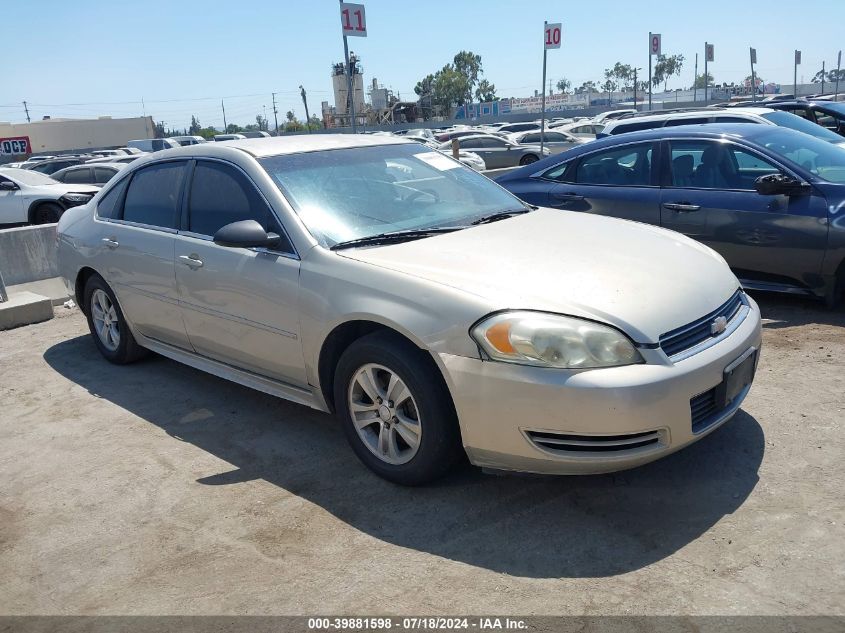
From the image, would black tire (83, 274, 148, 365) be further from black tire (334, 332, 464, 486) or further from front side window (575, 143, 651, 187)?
front side window (575, 143, 651, 187)

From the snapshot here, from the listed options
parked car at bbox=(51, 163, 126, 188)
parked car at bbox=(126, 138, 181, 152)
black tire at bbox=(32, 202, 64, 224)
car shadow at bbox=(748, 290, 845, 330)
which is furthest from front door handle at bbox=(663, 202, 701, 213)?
parked car at bbox=(126, 138, 181, 152)

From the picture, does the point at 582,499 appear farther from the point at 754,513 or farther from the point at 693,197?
the point at 693,197

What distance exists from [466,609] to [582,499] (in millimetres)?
926

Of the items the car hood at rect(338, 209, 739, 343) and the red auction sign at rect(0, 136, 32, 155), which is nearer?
the car hood at rect(338, 209, 739, 343)

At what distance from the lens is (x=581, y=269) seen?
3488mm

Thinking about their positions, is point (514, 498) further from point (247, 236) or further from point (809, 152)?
point (809, 152)

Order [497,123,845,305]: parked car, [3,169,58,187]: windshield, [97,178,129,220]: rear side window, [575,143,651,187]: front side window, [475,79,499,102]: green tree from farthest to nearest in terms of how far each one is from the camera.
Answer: [475,79,499,102]: green tree, [3,169,58,187]: windshield, [575,143,651,187]: front side window, [497,123,845,305]: parked car, [97,178,129,220]: rear side window

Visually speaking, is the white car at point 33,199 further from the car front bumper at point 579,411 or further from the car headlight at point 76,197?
the car front bumper at point 579,411

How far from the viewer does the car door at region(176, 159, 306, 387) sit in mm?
4004

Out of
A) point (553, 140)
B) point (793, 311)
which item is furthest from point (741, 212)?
point (553, 140)

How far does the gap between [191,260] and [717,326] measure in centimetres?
296

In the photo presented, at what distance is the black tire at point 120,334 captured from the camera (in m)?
5.60

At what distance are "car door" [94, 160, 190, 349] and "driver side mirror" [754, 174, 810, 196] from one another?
13.7 feet

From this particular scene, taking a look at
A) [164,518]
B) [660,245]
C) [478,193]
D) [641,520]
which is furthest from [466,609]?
[478,193]
